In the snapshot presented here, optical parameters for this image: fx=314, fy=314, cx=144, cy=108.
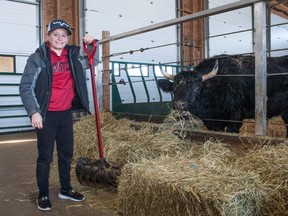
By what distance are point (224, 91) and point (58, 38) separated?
111 inches

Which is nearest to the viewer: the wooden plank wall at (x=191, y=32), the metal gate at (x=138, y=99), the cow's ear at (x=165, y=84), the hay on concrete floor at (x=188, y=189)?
the hay on concrete floor at (x=188, y=189)

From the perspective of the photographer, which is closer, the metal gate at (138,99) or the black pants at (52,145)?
the black pants at (52,145)

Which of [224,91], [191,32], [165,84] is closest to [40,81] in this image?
[165,84]

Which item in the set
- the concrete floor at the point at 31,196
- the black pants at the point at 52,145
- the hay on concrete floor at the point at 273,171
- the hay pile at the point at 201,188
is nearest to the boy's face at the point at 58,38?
the black pants at the point at 52,145

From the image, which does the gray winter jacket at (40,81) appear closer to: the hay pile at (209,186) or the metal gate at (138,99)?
the hay pile at (209,186)

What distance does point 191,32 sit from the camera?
1416 centimetres

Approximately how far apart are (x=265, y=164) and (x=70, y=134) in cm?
184

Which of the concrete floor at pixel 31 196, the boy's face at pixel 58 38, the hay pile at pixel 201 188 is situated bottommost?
the concrete floor at pixel 31 196

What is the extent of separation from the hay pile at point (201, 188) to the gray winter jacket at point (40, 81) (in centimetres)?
96

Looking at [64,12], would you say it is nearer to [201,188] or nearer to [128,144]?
[128,144]

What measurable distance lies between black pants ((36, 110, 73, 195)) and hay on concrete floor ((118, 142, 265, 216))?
2.72ft

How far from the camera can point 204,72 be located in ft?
→ 16.6

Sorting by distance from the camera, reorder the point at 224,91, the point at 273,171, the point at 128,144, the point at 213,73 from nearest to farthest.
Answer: the point at 273,171, the point at 128,144, the point at 213,73, the point at 224,91

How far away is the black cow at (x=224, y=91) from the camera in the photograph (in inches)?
188
